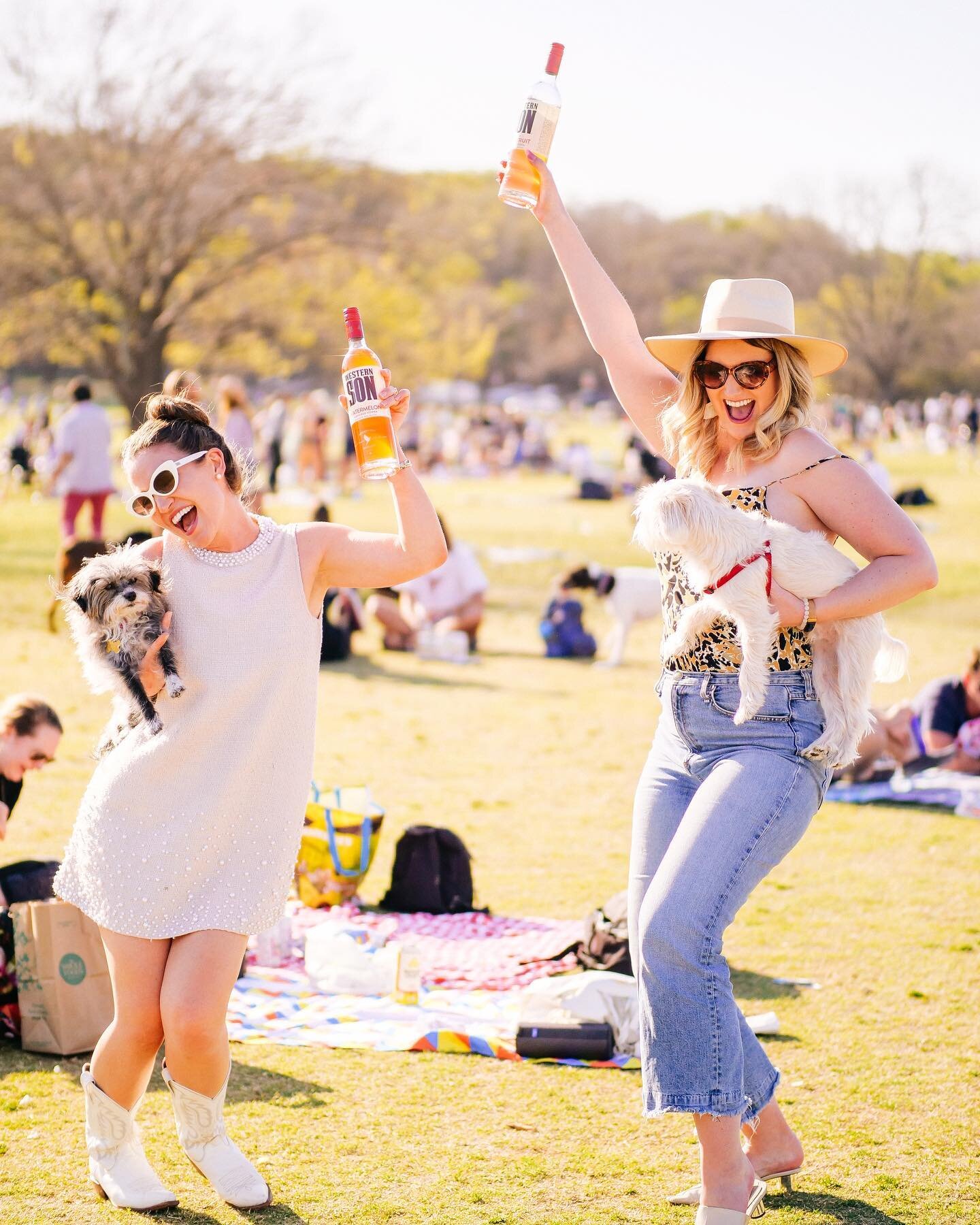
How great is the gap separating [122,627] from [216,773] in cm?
42

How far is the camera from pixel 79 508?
48.9 feet

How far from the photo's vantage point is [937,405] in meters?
58.5

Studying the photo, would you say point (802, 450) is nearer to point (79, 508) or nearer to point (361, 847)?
point (361, 847)

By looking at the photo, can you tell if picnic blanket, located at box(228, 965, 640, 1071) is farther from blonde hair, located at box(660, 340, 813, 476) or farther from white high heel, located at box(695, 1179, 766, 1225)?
blonde hair, located at box(660, 340, 813, 476)

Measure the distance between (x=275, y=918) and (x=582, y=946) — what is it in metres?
2.22

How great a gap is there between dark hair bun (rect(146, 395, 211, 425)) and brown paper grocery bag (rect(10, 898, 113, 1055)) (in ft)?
6.01

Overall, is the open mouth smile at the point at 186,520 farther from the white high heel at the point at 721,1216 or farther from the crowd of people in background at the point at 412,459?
the white high heel at the point at 721,1216

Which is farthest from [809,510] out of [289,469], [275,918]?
[289,469]

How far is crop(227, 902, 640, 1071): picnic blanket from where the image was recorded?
15.8 feet

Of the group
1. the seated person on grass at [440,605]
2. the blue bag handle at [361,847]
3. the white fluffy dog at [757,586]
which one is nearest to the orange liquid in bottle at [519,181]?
the white fluffy dog at [757,586]

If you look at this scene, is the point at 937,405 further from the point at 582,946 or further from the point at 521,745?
the point at 582,946

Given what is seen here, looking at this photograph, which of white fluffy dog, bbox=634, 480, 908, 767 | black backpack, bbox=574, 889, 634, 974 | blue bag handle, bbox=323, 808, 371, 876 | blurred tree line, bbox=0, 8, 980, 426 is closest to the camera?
white fluffy dog, bbox=634, 480, 908, 767

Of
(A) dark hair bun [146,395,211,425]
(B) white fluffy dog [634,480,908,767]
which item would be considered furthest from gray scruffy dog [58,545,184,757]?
(B) white fluffy dog [634,480,908,767]

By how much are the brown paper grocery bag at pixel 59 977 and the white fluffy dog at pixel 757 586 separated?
7.63 feet
